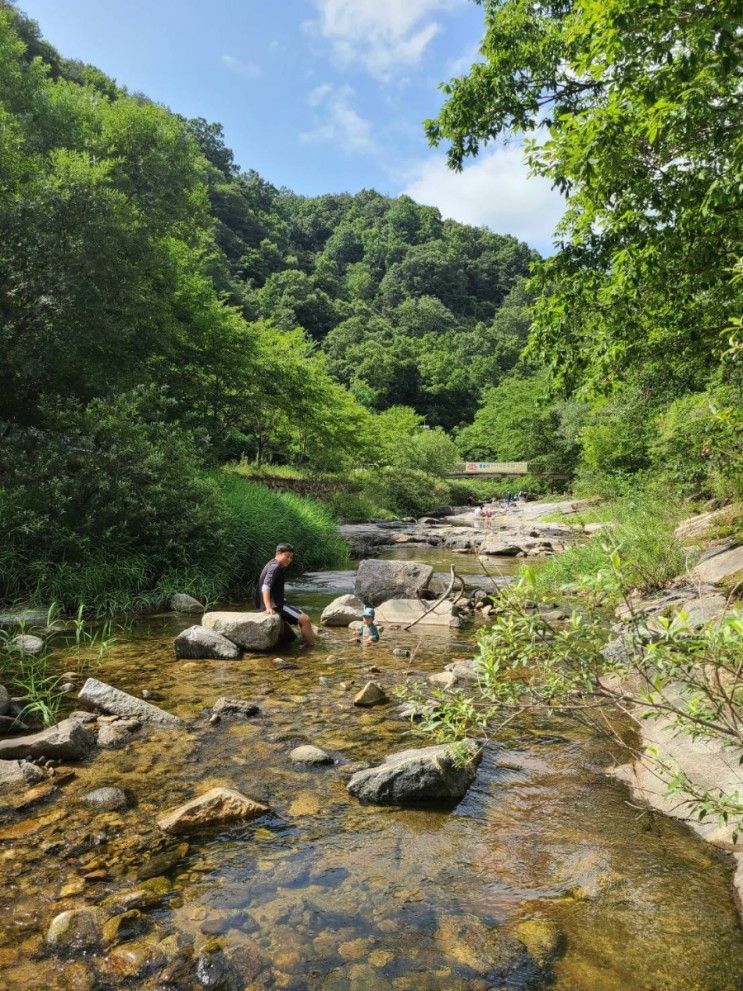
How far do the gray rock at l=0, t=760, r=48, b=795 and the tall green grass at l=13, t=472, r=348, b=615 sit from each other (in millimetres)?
5284

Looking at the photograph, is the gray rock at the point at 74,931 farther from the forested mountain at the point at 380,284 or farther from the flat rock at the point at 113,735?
the forested mountain at the point at 380,284

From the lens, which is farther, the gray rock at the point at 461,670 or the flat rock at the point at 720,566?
the flat rock at the point at 720,566

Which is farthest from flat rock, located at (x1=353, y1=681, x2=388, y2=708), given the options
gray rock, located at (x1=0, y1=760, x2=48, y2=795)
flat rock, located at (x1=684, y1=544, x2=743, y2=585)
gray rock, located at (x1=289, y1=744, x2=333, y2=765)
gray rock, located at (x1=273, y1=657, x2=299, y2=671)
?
flat rock, located at (x1=684, y1=544, x2=743, y2=585)

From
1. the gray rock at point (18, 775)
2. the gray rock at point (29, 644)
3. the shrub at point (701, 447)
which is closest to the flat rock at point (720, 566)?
the shrub at point (701, 447)

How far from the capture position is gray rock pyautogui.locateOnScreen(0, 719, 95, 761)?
4363mm

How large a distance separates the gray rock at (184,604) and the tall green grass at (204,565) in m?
0.24

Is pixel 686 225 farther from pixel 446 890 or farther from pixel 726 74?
pixel 446 890

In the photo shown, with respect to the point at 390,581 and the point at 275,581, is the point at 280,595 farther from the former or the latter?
the point at 390,581

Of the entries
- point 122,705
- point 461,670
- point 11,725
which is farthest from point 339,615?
point 11,725

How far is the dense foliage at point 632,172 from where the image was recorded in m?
5.11

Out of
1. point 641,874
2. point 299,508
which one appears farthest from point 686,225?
point 299,508

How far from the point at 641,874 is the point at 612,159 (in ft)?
18.7

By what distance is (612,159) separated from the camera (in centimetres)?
574

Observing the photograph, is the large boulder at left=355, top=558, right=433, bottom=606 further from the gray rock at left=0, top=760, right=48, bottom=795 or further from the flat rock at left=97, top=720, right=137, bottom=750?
the gray rock at left=0, top=760, right=48, bottom=795
